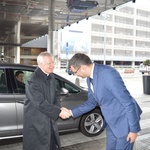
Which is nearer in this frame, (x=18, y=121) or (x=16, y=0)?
(x=18, y=121)

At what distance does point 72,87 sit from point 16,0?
203 inches

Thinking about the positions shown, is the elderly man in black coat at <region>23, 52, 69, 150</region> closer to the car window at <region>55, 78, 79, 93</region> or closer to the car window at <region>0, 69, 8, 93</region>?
the car window at <region>0, 69, 8, 93</region>

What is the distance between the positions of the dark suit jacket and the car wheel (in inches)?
94.4

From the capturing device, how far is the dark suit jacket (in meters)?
2.18

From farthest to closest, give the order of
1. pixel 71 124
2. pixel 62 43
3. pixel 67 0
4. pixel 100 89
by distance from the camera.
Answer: pixel 62 43 → pixel 67 0 → pixel 71 124 → pixel 100 89

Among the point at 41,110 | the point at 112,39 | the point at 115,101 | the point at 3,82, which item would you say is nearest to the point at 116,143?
the point at 115,101

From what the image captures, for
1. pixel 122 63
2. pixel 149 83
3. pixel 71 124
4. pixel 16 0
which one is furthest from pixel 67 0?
pixel 122 63

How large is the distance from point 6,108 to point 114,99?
224 centimetres

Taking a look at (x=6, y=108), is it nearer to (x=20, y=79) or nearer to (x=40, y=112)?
(x=20, y=79)

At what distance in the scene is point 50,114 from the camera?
2.67 metres

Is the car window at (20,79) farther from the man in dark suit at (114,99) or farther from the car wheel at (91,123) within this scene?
the man in dark suit at (114,99)

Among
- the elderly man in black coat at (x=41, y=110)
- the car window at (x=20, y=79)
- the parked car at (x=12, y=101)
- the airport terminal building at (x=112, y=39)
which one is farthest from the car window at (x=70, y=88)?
the airport terminal building at (x=112, y=39)

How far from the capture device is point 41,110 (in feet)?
8.61

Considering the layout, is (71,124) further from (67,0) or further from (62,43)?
(62,43)
